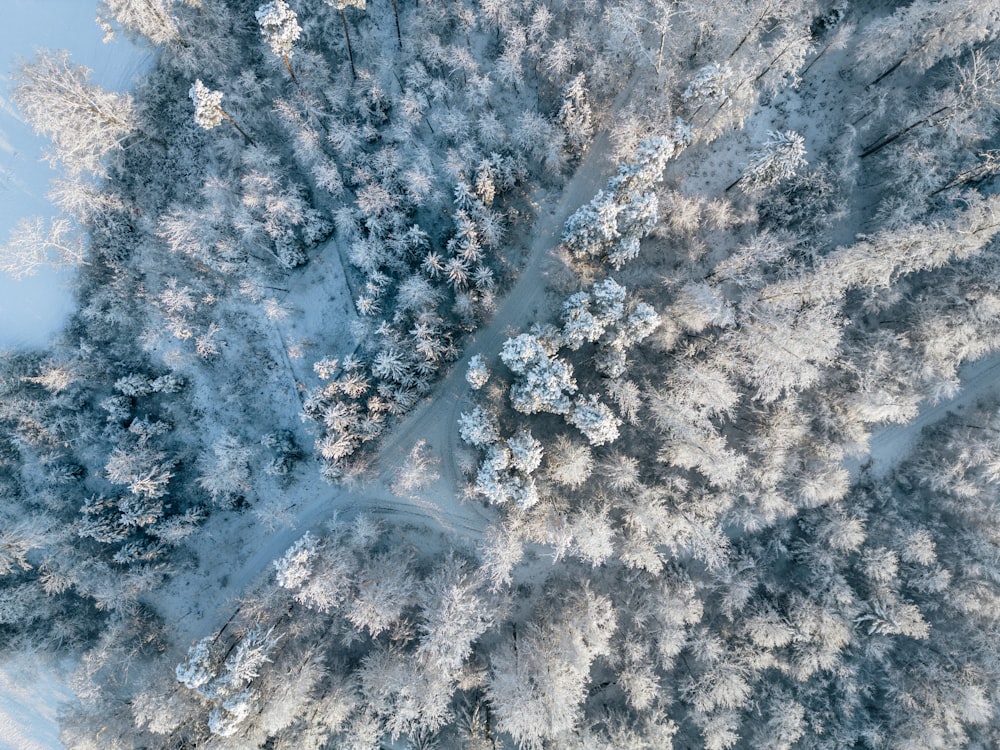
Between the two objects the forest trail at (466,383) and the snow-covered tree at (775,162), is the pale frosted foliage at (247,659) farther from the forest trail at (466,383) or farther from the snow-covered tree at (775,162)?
the snow-covered tree at (775,162)

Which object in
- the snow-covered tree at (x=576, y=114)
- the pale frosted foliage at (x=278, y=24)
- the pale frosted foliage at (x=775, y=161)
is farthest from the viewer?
the snow-covered tree at (x=576, y=114)

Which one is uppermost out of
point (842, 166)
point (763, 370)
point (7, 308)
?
point (7, 308)

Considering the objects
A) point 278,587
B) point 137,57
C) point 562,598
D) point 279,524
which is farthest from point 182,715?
point 137,57

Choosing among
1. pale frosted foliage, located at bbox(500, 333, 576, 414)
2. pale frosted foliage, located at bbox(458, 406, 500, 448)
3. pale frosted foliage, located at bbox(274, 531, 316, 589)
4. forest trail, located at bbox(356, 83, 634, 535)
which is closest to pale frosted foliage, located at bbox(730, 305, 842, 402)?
pale frosted foliage, located at bbox(500, 333, 576, 414)

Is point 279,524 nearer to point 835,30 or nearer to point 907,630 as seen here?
point 907,630

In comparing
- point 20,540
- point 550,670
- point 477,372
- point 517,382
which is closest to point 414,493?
point 477,372

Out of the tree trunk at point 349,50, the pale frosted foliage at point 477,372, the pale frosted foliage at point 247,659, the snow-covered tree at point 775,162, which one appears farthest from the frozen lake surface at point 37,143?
the snow-covered tree at point 775,162

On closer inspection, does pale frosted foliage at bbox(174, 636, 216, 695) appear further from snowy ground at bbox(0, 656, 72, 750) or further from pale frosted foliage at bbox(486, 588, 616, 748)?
pale frosted foliage at bbox(486, 588, 616, 748)
